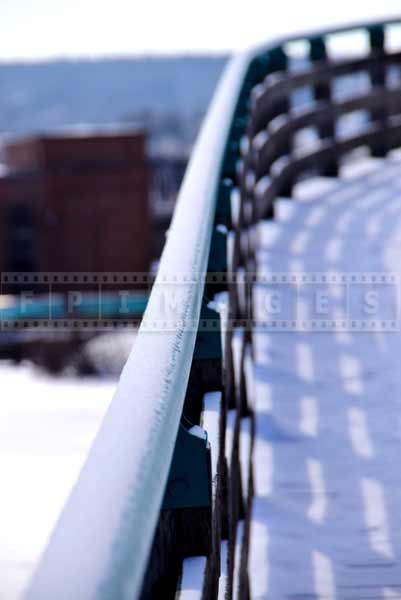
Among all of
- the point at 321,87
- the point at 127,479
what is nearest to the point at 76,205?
the point at 321,87

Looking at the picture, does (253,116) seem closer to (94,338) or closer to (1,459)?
(1,459)

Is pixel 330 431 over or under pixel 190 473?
over

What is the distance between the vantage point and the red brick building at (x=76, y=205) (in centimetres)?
8638

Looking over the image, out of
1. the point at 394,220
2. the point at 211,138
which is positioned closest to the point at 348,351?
the point at 211,138

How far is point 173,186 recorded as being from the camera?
10862cm

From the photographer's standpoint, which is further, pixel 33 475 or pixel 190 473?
pixel 33 475

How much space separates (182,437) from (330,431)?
264 cm

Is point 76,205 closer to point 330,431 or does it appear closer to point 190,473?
point 330,431

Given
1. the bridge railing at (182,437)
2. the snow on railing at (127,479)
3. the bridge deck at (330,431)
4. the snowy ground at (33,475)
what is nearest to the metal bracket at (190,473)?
the bridge railing at (182,437)

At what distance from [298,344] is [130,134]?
→ 81784 mm

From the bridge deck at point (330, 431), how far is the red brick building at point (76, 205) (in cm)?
7958

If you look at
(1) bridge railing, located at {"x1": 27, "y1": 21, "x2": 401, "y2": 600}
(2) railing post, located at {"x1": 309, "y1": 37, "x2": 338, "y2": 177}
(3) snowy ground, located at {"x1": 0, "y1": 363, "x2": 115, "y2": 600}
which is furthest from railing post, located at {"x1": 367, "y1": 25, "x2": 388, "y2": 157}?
(1) bridge railing, located at {"x1": 27, "y1": 21, "x2": 401, "y2": 600}

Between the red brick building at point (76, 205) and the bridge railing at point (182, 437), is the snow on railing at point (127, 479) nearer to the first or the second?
the bridge railing at point (182, 437)

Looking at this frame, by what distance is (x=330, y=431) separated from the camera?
179 inches
